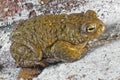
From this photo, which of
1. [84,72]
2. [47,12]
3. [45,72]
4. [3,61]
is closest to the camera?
[84,72]

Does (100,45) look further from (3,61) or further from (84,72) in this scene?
(3,61)

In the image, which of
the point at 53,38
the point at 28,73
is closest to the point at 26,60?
the point at 28,73

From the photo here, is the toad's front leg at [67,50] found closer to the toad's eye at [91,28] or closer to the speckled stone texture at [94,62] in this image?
the speckled stone texture at [94,62]

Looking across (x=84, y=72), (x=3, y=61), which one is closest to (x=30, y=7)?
(x=3, y=61)

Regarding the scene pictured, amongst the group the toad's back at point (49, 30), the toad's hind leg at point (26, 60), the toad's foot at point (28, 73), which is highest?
the toad's back at point (49, 30)

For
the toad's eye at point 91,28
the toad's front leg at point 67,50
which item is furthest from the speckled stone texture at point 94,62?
the toad's eye at point 91,28
